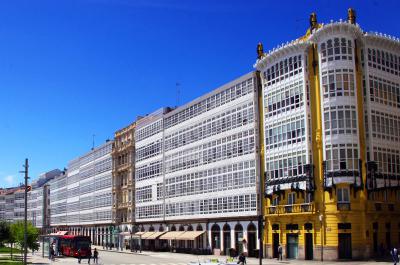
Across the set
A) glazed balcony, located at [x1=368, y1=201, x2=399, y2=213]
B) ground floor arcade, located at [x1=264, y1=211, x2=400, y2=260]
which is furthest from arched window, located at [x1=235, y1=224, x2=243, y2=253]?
glazed balcony, located at [x1=368, y1=201, x2=399, y2=213]

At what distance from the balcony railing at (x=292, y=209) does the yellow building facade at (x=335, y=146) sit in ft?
0.36

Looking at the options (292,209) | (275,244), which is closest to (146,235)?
(275,244)

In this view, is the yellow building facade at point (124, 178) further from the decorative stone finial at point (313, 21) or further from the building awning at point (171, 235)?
the decorative stone finial at point (313, 21)

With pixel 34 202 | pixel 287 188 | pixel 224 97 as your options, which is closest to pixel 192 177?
pixel 224 97

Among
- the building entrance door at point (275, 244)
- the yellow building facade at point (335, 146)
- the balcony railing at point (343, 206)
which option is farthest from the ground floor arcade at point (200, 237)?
the balcony railing at point (343, 206)

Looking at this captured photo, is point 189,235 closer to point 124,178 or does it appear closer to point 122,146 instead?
point 124,178

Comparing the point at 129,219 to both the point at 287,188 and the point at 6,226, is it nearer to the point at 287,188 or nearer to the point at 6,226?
the point at 6,226

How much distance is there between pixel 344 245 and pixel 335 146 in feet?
32.4

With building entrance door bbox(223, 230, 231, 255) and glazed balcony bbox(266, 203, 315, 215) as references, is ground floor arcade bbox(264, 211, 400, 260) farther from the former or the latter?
building entrance door bbox(223, 230, 231, 255)

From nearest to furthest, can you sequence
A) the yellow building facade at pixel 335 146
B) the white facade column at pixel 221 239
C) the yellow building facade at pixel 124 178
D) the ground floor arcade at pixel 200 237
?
1. the yellow building facade at pixel 335 146
2. the ground floor arcade at pixel 200 237
3. the white facade column at pixel 221 239
4. the yellow building facade at pixel 124 178

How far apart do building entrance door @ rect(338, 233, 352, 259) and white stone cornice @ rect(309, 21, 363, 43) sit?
67.6ft

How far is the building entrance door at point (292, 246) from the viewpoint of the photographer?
60.2 metres

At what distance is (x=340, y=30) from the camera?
190 feet

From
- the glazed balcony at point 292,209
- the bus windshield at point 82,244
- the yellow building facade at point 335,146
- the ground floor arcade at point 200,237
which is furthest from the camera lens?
the bus windshield at point 82,244
